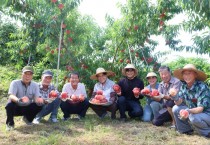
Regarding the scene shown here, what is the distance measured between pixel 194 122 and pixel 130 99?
1.97 meters

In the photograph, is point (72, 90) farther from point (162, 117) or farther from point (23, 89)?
point (162, 117)

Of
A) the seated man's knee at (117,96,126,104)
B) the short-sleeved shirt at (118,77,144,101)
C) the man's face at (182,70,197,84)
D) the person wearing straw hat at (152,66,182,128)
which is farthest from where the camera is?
the short-sleeved shirt at (118,77,144,101)

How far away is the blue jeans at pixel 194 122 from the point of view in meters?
4.96

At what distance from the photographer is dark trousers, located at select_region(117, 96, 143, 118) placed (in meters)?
6.50

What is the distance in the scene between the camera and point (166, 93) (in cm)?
586

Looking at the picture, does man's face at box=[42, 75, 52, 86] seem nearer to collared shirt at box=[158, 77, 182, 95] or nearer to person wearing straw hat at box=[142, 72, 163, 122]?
person wearing straw hat at box=[142, 72, 163, 122]

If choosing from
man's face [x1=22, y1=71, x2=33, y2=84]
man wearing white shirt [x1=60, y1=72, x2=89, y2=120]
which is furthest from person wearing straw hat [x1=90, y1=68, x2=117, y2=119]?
man's face [x1=22, y1=71, x2=33, y2=84]

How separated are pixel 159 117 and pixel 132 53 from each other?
9.45 ft

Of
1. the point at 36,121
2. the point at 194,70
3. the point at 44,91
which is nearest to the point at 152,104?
the point at 194,70

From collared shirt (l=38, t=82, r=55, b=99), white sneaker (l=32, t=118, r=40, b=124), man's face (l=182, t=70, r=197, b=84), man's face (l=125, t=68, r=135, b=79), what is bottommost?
white sneaker (l=32, t=118, r=40, b=124)

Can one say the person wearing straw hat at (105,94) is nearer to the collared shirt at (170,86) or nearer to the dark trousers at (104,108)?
the dark trousers at (104,108)

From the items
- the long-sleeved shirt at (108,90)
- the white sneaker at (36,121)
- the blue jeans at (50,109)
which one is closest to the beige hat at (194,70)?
the long-sleeved shirt at (108,90)

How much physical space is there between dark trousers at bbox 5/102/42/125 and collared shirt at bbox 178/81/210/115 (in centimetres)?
261

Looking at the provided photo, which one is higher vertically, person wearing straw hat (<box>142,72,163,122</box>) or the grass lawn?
person wearing straw hat (<box>142,72,163,122</box>)
